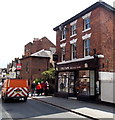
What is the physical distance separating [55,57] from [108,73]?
8.48 meters

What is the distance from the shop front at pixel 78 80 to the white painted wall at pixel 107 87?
486 millimetres

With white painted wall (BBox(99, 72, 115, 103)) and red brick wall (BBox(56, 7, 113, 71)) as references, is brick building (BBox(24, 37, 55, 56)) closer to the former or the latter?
red brick wall (BBox(56, 7, 113, 71))

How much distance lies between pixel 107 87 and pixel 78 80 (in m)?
5.05

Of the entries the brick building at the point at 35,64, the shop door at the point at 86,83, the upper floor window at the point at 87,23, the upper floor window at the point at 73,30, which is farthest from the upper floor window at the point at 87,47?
the brick building at the point at 35,64

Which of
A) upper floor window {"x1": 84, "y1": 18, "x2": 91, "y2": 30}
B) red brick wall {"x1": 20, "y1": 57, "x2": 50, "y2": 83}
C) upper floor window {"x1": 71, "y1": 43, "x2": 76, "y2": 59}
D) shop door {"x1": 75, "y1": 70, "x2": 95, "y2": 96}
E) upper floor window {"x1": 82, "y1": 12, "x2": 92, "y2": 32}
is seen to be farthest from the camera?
red brick wall {"x1": 20, "y1": 57, "x2": 50, "y2": 83}

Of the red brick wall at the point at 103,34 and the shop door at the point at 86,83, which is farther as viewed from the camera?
the shop door at the point at 86,83

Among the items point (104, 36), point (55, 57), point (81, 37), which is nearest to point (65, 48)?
point (55, 57)

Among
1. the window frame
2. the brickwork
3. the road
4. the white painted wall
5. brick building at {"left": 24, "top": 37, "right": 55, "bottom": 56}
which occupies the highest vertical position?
brick building at {"left": 24, "top": 37, "right": 55, "bottom": 56}

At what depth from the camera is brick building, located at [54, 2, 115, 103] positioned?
1659 centimetres

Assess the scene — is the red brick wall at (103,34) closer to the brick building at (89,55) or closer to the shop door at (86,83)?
the brick building at (89,55)

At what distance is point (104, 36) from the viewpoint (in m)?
17.3

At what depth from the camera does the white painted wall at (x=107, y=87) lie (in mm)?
14562

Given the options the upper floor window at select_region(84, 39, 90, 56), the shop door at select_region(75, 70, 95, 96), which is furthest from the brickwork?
the upper floor window at select_region(84, 39, 90, 56)

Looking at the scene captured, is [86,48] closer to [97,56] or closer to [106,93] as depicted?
[97,56]
